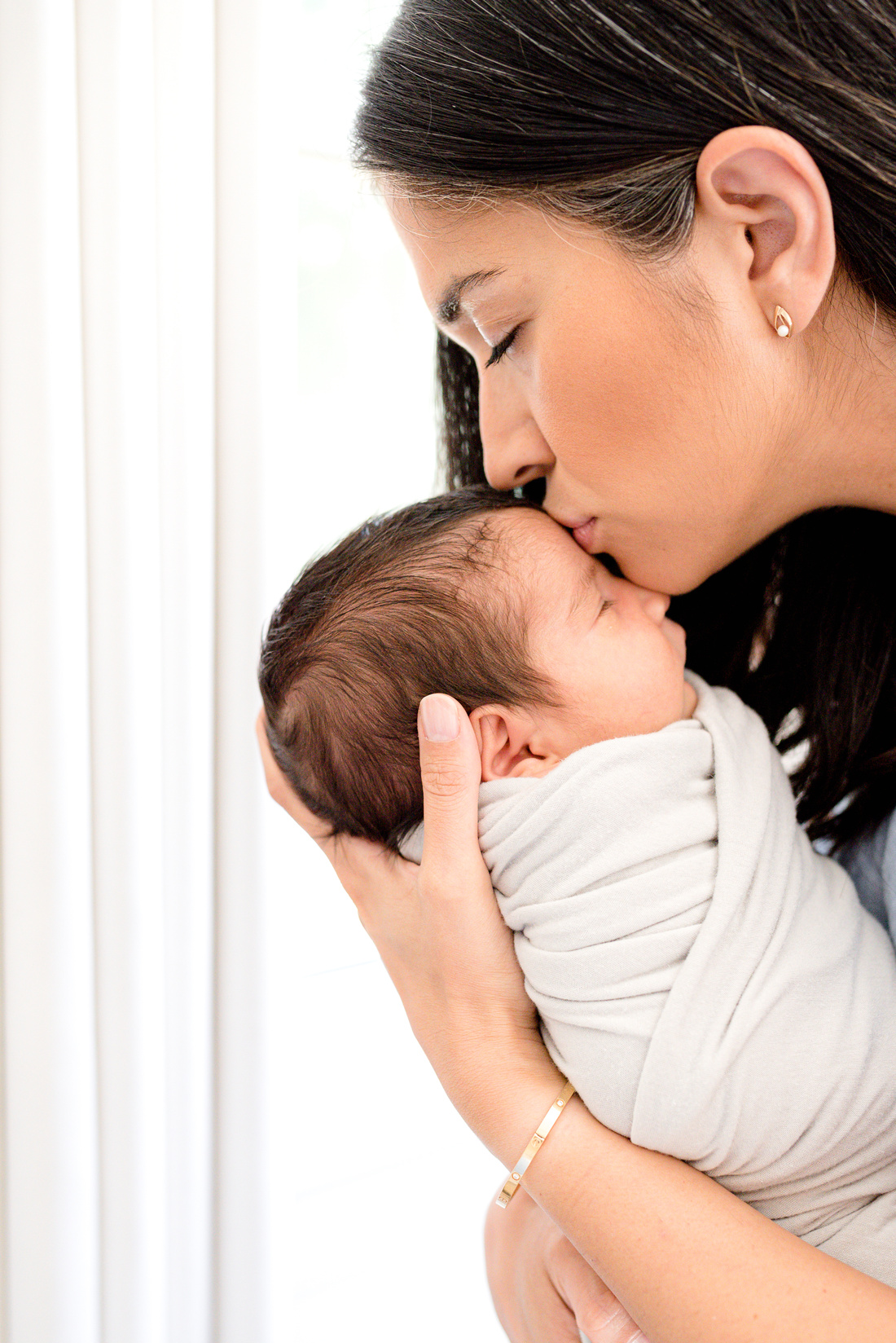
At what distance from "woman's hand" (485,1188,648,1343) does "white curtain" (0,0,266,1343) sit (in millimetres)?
518

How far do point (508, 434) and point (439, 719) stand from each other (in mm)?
330

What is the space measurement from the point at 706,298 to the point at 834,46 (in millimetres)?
209

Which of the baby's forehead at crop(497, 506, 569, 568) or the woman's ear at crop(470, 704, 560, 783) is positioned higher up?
the baby's forehead at crop(497, 506, 569, 568)

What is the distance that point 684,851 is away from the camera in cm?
103

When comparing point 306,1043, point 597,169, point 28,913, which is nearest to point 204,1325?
point 306,1043

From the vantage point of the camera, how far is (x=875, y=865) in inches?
46.6

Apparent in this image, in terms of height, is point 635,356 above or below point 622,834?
above

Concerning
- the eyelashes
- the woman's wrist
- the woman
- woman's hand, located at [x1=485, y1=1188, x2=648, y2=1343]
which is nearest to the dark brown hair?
the woman

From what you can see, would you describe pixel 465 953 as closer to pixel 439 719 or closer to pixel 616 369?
pixel 439 719

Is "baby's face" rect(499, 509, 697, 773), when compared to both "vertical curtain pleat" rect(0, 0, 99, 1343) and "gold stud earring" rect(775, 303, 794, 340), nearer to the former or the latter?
"gold stud earring" rect(775, 303, 794, 340)

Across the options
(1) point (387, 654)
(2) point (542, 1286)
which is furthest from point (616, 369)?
(2) point (542, 1286)

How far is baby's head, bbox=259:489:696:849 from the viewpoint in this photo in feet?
3.66

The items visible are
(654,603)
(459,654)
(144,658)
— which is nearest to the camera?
(459,654)

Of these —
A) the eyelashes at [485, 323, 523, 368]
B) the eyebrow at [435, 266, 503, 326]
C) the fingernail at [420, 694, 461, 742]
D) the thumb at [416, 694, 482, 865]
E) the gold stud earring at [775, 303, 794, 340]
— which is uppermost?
the eyebrow at [435, 266, 503, 326]
